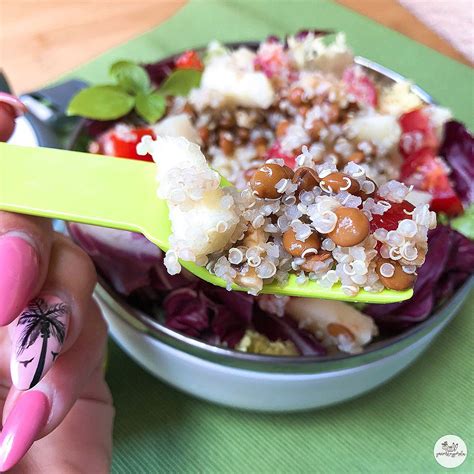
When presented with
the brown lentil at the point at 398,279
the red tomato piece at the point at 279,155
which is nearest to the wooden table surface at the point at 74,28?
the red tomato piece at the point at 279,155

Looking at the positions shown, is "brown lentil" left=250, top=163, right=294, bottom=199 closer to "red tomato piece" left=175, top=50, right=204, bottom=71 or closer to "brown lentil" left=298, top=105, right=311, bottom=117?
"brown lentil" left=298, top=105, right=311, bottom=117

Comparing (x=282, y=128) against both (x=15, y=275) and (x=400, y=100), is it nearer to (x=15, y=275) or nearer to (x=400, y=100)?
(x=400, y=100)

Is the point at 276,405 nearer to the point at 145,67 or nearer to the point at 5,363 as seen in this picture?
the point at 5,363

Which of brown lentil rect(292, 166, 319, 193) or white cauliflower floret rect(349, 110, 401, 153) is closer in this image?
brown lentil rect(292, 166, 319, 193)

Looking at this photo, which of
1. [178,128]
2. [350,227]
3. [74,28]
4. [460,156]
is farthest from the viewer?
[74,28]

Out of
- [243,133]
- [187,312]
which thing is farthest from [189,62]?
[187,312]

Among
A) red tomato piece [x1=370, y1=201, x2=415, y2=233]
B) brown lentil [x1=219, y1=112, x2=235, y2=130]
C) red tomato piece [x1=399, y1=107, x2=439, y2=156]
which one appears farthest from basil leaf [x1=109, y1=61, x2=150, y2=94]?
red tomato piece [x1=370, y1=201, x2=415, y2=233]
